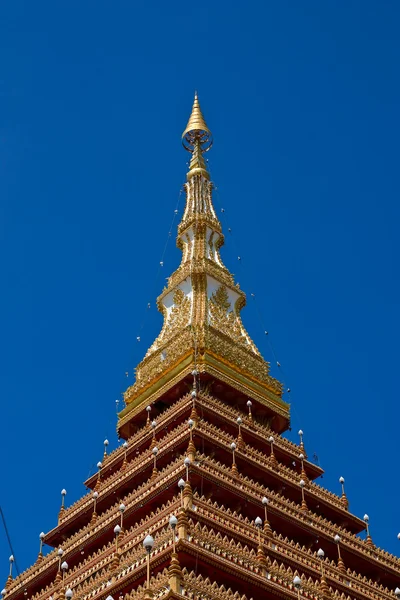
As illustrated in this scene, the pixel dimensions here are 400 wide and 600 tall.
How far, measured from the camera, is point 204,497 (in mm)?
41031

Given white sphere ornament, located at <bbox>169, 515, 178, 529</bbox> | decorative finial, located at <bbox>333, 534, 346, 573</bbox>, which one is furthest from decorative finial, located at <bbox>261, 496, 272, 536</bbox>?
white sphere ornament, located at <bbox>169, 515, 178, 529</bbox>

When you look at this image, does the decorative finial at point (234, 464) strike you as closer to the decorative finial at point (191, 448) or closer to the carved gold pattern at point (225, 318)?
the decorative finial at point (191, 448)

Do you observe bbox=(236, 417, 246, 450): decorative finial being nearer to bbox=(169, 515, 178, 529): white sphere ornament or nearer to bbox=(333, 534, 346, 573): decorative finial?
bbox=(333, 534, 346, 573): decorative finial

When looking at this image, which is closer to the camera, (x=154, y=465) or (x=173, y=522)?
(x=173, y=522)

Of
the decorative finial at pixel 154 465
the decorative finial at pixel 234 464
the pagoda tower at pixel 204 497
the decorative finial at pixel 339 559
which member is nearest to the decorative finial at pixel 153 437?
the pagoda tower at pixel 204 497

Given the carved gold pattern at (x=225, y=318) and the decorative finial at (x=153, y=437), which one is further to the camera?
the carved gold pattern at (x=225, y=318)

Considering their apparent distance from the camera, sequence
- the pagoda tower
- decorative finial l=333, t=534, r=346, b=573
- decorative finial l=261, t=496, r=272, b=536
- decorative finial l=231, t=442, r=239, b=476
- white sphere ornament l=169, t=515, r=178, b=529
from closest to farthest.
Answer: white sphere ornament l=169, t=515, r=178, b=529
the pagoda tower
decorative finial l=261, t=496, r=272, b=536
decorative finial l=333, t=534, r=346, b=573
decorative finial l=231, t=442, r=239, b=476

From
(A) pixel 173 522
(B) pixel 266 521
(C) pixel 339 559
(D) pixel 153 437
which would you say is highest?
(D) pixel 153 437

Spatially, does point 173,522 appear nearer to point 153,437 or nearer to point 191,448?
point 191,448

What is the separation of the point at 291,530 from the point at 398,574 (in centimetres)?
577

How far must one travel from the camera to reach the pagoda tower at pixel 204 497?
120ft

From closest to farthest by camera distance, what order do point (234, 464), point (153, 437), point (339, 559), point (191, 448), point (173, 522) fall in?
point (173, 522)
point (191, 448)
point (339, 559)
point (234, 464)
point (153, 437)

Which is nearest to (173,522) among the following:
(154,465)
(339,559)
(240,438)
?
(154,465)

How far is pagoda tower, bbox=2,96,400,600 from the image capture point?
36.5 meters
